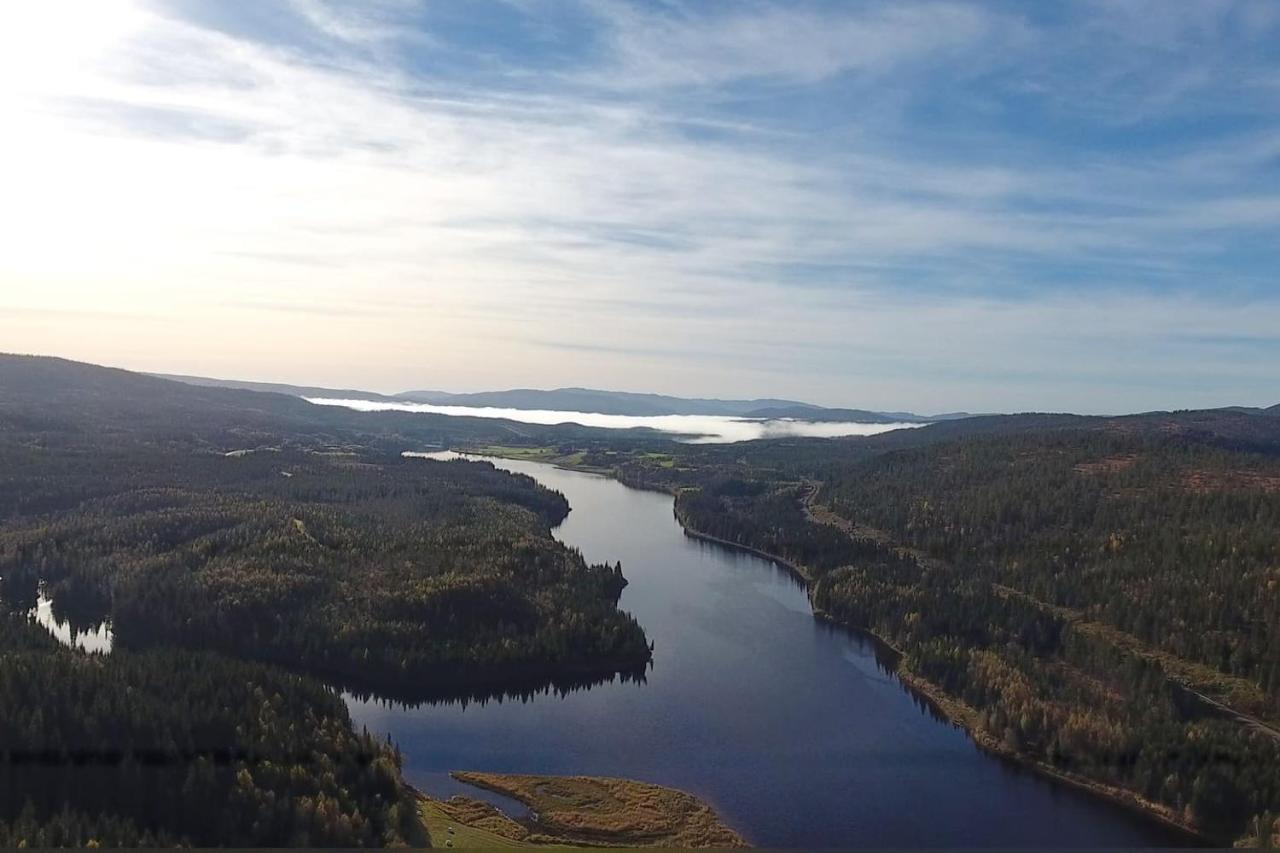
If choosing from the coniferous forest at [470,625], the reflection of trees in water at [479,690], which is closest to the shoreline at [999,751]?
the coniferous forest at [470,625]

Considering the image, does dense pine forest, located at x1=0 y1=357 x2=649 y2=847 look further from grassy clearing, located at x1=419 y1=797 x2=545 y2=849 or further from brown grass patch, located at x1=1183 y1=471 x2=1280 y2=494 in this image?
brown grass patch, located at x1=1183 y1=471 x2=1280 y2=494

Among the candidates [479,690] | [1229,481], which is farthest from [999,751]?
[1229,481]

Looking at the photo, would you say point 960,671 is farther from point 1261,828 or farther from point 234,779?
point 234,779

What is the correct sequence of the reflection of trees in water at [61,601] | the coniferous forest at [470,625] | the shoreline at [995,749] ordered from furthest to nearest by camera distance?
the reflection of trees in water at [61,601], the shoreline at [995,749], the coniferous forest at [470,625]

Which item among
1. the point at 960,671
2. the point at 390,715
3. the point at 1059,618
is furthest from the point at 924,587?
the point at 390,715

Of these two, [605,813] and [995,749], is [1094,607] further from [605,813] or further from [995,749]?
[605,813]

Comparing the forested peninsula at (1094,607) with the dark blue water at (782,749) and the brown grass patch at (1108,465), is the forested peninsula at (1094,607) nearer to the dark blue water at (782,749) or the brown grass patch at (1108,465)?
the brown grass patch at (1108,465)
